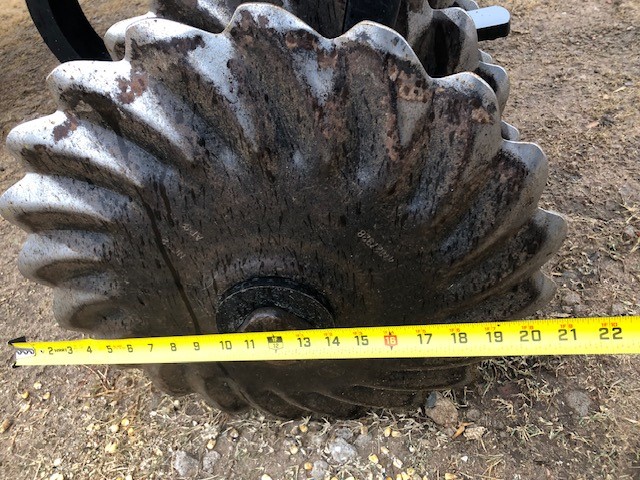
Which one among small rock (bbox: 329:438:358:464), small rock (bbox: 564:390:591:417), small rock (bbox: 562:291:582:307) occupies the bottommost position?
small rock (bbox: 329:438:358:464)

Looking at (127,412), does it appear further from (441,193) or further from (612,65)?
(612,65)

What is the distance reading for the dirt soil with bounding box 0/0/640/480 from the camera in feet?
5.34

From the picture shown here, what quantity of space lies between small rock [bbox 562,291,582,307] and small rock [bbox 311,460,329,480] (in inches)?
36.8

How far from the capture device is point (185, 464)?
170 centimetres

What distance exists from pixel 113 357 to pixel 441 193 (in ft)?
2.66

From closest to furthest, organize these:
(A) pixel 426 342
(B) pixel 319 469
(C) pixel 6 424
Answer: (A) pixel 426 342 → (B) pixel 319 469 → (C) pixel 6 424

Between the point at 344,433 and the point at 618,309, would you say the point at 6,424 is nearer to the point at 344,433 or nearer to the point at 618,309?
the point at 344,433

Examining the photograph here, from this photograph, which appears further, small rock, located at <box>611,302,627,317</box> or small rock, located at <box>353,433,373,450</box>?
small rock, located at <box>611,302,627,317</box>

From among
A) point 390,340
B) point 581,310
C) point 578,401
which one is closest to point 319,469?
point 390,340

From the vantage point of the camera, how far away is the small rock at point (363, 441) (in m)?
1.67

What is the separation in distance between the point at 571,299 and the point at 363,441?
837mm

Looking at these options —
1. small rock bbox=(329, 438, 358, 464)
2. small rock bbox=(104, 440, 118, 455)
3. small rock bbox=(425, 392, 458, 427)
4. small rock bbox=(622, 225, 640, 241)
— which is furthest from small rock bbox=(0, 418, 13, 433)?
small rock bbox=(622, 225, 640, 241)

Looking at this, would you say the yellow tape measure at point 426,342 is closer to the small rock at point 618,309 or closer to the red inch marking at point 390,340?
the red inch marking at point 390,340

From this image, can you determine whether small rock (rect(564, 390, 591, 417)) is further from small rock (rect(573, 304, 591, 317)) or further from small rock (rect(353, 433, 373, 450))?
small rock (rect(353, 433, 373, 450))
